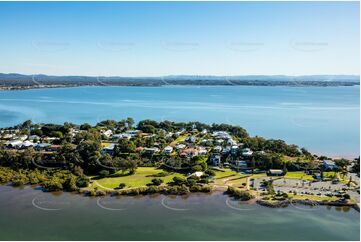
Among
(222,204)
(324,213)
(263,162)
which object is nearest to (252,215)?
(222,204)

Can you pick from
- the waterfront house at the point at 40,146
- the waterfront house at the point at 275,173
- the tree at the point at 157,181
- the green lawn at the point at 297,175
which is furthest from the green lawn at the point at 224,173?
the waterfront house at the point at 40,146

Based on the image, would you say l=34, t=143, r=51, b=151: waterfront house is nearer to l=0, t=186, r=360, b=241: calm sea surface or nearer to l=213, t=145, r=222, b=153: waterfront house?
l=0, t=186, r=360, b=241: calm sea surface

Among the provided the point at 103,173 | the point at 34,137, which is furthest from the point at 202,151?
the point at 34,137

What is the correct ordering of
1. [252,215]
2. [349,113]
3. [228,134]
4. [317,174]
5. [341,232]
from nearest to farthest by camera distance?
[341,232], [252,215], [317,174], [228,134], [349,113]

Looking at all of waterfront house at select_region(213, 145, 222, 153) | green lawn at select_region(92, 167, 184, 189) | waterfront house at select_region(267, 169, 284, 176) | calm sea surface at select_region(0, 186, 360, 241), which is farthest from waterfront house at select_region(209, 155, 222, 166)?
calm sea surface at select_region(0, 186, 360, 241)

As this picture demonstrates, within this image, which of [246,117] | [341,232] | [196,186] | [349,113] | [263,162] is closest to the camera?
[341,232]

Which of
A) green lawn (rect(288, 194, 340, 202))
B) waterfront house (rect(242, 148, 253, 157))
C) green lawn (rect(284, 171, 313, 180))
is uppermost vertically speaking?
waterfront house (rect(242, 148, 253, 157))

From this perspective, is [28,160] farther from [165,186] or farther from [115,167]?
[165,186]

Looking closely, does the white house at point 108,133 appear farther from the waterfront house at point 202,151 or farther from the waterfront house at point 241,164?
the waterfront house at point 241,164
